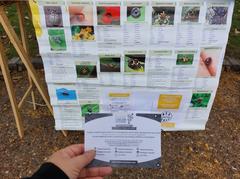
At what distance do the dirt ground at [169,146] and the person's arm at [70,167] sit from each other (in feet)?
4.07

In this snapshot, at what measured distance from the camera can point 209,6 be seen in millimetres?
2238

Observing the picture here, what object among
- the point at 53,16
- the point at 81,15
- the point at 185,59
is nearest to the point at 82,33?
the point at 81,15

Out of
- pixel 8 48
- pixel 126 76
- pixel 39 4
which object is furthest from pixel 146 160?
pixel 8 48

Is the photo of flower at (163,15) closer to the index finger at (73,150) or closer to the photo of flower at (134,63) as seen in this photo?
the photo of flower at (134,63)

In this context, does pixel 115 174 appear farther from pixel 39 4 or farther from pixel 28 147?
pixel 39 4

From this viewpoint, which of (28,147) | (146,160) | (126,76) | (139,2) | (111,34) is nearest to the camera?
(146,160)

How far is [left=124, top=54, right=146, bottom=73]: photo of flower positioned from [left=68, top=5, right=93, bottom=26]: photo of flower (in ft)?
1.37

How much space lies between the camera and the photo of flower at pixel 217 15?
7.39 ft

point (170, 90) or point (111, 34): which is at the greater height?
point (111, 34)

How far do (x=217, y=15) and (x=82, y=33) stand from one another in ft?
3.36

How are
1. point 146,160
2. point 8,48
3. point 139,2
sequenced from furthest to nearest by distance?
1. point 8,48
2. point 139,2
3. point 146,160

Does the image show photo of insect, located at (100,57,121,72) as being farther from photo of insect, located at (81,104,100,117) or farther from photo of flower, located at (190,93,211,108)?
photo of flower, located at (190,93,211,108)

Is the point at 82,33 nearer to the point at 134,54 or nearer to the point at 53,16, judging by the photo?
A: the point at 53,16

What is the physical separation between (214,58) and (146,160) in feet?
3.98
